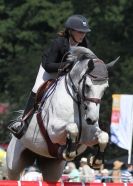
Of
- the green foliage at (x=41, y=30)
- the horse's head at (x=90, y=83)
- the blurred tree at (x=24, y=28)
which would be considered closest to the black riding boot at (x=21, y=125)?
the horse's head at (x=90, y=83)

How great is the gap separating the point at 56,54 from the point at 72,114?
2.88 feet

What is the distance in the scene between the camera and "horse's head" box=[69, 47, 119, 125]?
26.5 ft

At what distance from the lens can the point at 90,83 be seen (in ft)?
26.9

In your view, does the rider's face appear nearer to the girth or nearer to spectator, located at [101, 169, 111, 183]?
the girth

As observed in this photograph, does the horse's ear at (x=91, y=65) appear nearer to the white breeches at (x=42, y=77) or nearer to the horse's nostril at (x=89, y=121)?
the horse's nostril at (x=89, y=121)

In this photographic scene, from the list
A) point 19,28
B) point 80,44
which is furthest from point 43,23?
point 80,44

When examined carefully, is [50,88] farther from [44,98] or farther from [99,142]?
[99,142]

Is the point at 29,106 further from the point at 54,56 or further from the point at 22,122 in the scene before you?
the point at 54,56

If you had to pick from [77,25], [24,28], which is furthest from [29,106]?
[24,28]

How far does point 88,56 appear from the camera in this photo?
853cm

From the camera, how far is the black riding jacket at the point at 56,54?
8825 mm

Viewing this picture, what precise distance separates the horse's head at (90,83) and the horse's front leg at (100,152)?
20 centimetres

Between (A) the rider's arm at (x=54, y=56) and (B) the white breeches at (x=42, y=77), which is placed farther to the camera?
(B) the white breeches at (x=42, y=77)

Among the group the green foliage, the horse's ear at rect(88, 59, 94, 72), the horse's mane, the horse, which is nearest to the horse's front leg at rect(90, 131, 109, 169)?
the horse
